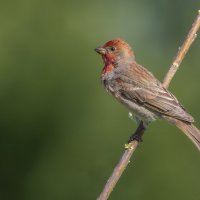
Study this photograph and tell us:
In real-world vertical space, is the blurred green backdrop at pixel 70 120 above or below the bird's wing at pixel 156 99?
below

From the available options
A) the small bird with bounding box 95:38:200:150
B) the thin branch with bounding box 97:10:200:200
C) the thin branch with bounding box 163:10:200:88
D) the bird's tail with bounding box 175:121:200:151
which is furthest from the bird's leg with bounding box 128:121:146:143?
the thin branch with bounding box 163:10:200:88

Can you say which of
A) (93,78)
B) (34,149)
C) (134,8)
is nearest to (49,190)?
(34,149)

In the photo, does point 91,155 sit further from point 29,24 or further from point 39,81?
point 29,24

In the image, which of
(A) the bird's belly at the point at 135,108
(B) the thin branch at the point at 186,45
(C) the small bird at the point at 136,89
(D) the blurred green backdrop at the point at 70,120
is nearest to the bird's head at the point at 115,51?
(C) the small bird at the point at 136,89

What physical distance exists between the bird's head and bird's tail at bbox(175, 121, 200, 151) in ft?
4.04

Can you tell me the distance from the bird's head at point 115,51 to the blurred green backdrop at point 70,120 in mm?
6296

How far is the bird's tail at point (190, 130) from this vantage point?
1070 centimetres

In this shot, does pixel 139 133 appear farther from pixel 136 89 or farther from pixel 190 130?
pixel 136 89

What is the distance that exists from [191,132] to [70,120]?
34.5ft

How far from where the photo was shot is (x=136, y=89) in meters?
11.7

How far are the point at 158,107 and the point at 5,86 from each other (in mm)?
11066

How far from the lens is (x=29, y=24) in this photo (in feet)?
79.5

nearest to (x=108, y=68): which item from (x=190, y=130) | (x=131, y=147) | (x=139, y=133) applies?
(x=139, y=133)

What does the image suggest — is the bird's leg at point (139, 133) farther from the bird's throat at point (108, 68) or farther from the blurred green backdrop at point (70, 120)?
the blurred green backdrop at point (70, 120)
